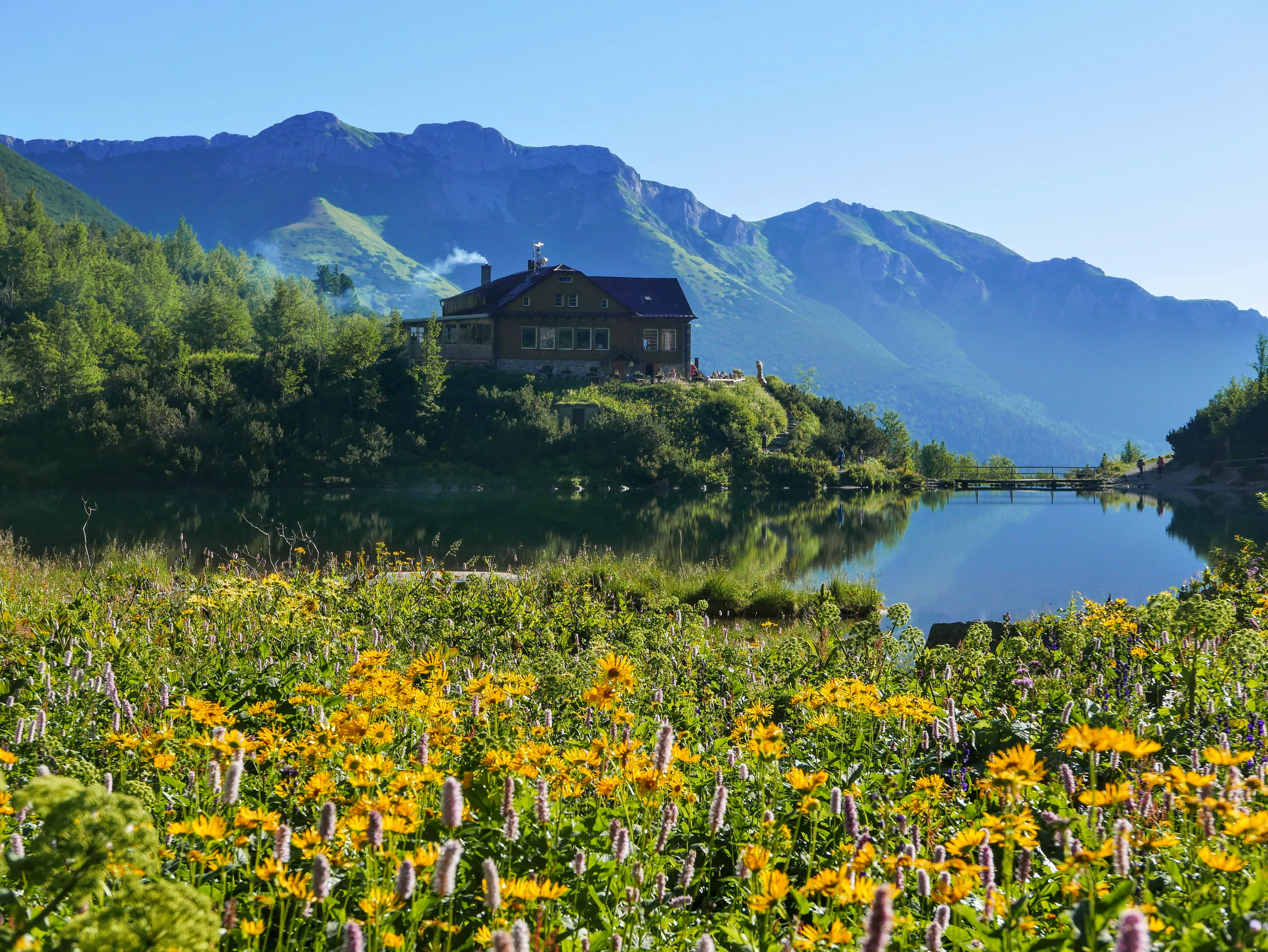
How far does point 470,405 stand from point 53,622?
55.0 m

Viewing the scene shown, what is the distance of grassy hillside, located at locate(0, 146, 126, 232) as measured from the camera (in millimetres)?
152875

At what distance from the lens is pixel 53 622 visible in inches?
328

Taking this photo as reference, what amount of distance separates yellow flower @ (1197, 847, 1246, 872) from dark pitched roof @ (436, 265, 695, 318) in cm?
6533

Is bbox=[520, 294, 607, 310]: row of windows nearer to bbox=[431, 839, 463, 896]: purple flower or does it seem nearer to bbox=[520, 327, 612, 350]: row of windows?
bbox=[520, 327, 612, 350]: row of windows

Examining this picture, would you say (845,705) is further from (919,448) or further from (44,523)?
(919,448)

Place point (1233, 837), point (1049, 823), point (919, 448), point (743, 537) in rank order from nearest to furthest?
point (1049, 823), point (1233, 837), point (743, 537), point (919, 448)

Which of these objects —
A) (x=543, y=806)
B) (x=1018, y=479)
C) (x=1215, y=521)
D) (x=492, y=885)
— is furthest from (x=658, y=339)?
(x=492, y=885)

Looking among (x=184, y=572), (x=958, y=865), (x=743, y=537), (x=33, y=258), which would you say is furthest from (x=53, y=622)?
(x=33, y=258)

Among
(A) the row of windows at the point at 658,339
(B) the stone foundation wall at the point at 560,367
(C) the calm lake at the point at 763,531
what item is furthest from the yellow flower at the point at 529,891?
(A) the row of windows at the point at 658,339

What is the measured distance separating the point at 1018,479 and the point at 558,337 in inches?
1397

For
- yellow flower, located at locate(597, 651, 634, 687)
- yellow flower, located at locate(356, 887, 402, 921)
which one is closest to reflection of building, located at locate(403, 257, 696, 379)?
yellow flower, located at locate(597, 651, 634, 687)

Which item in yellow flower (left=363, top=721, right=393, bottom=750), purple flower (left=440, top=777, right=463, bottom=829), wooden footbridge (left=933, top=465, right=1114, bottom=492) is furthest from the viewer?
wooden footbridge (left=933, top=465, right=1114, bottom=492)

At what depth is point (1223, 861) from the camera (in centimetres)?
238

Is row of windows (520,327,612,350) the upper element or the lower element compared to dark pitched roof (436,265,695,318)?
lower
